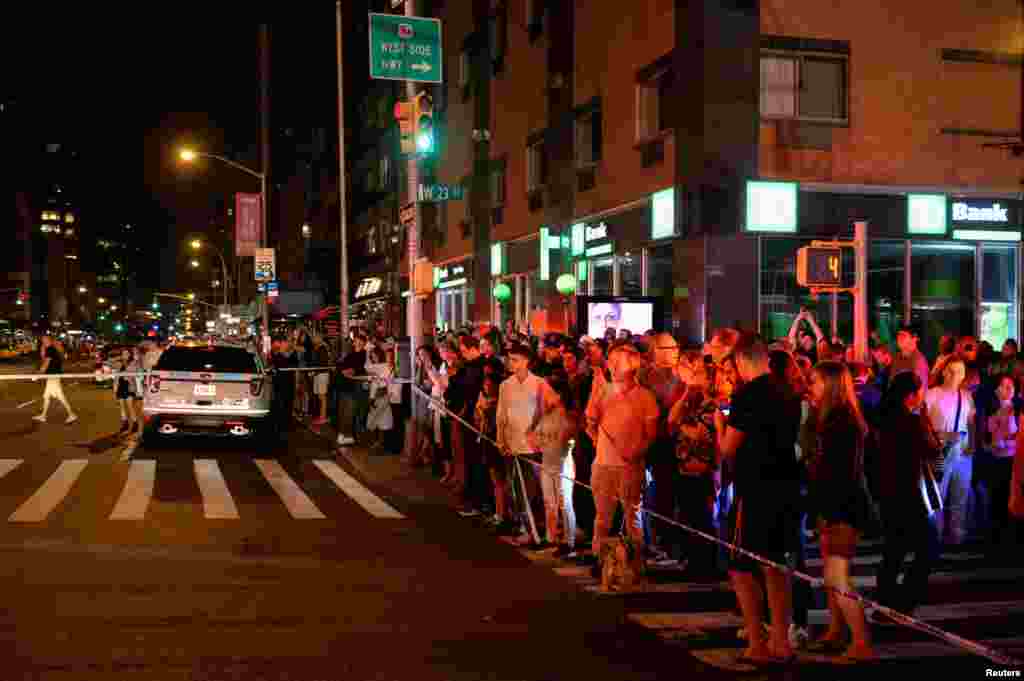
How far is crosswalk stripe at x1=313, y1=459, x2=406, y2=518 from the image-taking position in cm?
1269

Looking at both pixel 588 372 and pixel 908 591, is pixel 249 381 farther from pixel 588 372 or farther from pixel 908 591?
pixel 908 591

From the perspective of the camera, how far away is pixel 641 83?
2139cm

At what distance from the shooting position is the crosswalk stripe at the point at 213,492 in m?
12.2

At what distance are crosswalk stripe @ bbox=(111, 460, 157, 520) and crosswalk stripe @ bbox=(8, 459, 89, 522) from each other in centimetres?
70

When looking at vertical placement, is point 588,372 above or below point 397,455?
above

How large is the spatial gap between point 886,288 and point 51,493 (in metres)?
14.4

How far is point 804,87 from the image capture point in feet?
62.8

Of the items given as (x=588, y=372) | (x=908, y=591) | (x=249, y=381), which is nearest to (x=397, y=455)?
(x=249, y=381)

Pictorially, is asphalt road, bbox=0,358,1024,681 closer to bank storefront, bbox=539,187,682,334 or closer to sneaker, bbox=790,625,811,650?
sneaker, bbox=790,625,811,650

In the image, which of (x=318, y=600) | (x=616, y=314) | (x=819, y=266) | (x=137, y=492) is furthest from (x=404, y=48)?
(x=318, y=600)

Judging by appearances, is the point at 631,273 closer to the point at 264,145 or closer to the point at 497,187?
the point at 497,187

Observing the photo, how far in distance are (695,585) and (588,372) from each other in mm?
3512

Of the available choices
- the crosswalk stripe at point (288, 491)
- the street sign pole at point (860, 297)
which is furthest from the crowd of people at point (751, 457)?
the crosswalk stripe at point (288, 491)

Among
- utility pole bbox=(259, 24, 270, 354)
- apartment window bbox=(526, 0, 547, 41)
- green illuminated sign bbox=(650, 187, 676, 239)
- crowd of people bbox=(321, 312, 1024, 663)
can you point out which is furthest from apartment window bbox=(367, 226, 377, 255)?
crowd of people bbox=(321, 312, 1024, 663)
